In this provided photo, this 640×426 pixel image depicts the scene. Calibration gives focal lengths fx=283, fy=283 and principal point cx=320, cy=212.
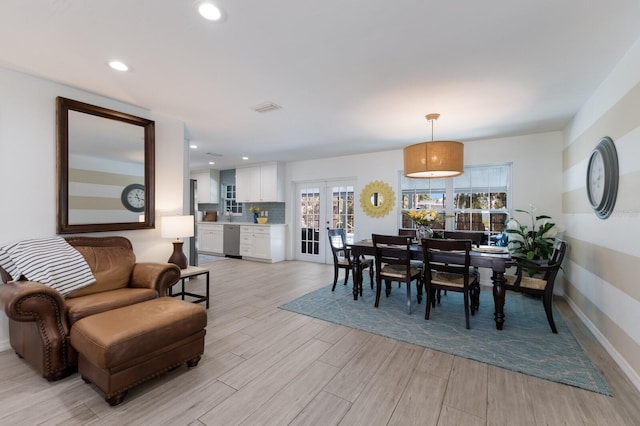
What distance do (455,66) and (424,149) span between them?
3.59 feet

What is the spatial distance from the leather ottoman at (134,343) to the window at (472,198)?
438cm

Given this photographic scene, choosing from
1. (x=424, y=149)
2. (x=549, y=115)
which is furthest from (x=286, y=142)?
(x=549, y=115)

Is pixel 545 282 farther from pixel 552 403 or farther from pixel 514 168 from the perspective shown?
pixel 514 168

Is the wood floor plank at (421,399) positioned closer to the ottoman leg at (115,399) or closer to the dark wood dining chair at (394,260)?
the dark wood dining chair at (394,260)

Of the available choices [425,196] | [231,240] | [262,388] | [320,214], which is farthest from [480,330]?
[231,240]

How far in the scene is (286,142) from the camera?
16.4 feet

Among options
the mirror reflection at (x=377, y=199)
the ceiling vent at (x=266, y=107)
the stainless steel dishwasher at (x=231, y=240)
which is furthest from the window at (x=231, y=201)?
the ceiling vent at (x=266, y=107)

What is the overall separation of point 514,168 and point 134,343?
531 cm

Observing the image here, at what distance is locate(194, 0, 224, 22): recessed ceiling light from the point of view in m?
1.65

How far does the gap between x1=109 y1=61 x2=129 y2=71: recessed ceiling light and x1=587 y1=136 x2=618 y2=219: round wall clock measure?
419 cm

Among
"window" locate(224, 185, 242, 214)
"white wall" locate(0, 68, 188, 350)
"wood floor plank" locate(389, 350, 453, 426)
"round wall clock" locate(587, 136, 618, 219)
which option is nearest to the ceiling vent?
"white wall" locate(0, 68, 188, 350)

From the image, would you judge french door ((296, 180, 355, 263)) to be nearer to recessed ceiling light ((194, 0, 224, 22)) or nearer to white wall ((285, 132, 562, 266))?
white wall ((285, 132, 562, 266))

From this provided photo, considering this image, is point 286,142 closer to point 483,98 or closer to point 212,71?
point 212,71

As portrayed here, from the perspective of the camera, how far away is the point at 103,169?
3064 mm
